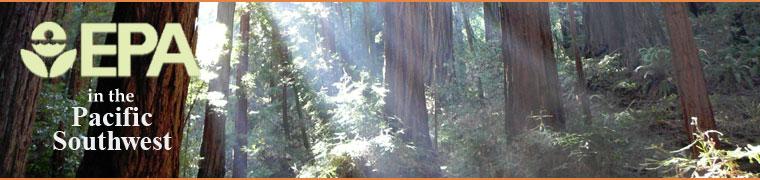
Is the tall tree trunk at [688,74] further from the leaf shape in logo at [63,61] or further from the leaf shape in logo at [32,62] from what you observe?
the leaf shape in logo at [32,62]

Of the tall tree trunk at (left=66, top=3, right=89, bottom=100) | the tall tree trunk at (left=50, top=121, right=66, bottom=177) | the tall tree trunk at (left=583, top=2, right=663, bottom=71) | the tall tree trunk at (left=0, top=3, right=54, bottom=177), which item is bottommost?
the tall tree trunk at (left=50, top=121, right=66, bottom=177)

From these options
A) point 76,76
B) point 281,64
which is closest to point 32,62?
point 76,76

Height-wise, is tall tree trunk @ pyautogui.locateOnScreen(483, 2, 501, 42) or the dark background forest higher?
tall tree trunk @ pyautogui.locateOnScreen(483, 2, 501, 42)

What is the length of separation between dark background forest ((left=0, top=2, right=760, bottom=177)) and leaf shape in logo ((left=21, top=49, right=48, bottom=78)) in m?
0.10

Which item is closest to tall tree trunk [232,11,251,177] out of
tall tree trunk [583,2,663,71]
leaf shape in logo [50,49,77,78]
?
tall tree trunk [583,2,663,71]

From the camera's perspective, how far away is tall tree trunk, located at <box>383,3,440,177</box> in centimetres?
984

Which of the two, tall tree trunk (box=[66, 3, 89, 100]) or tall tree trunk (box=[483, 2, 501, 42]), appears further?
tall tree trunk (box=[483, 2, 501, 42])

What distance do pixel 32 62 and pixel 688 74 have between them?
7.79m

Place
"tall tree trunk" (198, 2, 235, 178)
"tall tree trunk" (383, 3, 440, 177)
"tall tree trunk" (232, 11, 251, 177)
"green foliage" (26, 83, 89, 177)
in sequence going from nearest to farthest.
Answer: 1. "green foliage" (26, 83, 89, 177)
2. "tall tree trunk" (383, 3, 440, 177)
3. "tall tree trunk" (198, 2, 235, 178)
4. "tall tree trunk" (232, 11, 251, 177)

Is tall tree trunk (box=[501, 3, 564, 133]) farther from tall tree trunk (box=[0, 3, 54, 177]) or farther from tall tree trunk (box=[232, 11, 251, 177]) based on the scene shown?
tall tree trunk (box=[232, 11, 251, 177])

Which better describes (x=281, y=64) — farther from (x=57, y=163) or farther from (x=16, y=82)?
(x=16, y=82)

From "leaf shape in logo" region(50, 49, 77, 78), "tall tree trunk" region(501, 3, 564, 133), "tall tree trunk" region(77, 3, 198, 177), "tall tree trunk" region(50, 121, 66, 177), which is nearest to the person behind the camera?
"tall tree trunk" region(77, 3, 198, 177)

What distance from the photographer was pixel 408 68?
1052 cm

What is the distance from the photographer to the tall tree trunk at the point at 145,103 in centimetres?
366
